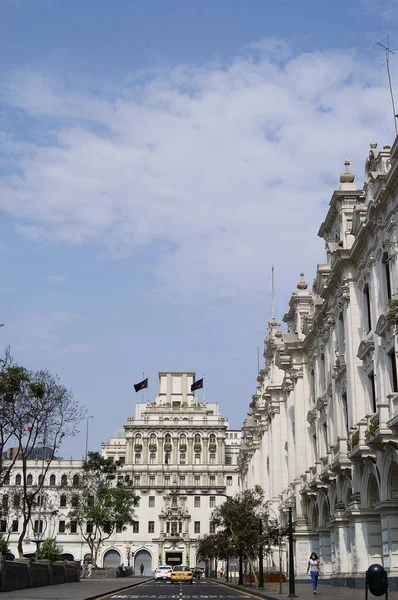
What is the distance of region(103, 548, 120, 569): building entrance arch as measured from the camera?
398ft

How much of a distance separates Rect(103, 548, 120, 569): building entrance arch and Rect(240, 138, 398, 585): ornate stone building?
67.1 m

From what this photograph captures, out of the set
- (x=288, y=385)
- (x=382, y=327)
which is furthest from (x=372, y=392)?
(x=288, y=385)

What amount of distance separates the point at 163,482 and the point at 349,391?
88.4 metres

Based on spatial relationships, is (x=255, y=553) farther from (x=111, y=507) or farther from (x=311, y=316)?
(x=111, y=507)

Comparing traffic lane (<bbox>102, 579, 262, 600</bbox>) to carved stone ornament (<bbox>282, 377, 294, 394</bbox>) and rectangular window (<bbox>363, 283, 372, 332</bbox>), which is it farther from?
carved stone ornament (<bbox>282, 377, 294, 394</bbox>)

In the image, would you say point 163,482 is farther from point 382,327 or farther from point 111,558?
point 382,327

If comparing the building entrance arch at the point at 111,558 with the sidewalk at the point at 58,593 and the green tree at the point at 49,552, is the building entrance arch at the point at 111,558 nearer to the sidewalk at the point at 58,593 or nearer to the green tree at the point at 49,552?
the green tree at the point at 49,552

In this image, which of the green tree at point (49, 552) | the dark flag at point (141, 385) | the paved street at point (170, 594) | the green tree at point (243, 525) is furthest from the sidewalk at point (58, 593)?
the dark flag at point (141, 385)

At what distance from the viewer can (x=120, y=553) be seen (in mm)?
120938

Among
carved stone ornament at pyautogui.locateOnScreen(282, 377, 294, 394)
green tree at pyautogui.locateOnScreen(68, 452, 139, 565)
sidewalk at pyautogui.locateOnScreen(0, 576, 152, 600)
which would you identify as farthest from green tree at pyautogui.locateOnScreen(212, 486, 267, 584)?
green tree at pyautogui.locateOnScreen(68, 452, 139, 565)

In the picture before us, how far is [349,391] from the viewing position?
40.9 metres

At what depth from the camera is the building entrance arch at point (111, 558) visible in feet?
398

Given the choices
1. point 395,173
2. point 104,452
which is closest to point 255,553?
point 395,173

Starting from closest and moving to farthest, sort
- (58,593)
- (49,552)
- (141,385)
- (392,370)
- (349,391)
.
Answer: (58,593), (392,370), (349,391), (49,552), (141,385)
